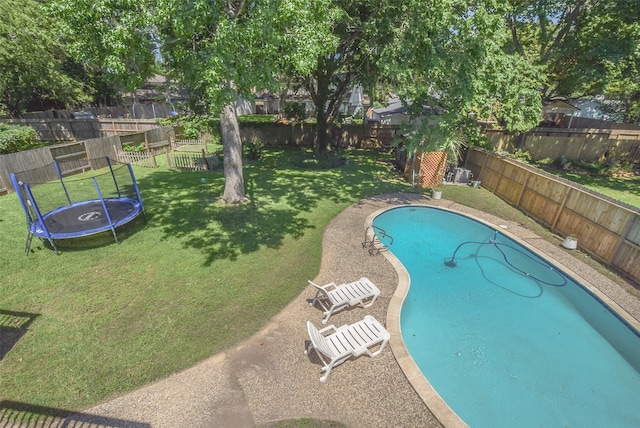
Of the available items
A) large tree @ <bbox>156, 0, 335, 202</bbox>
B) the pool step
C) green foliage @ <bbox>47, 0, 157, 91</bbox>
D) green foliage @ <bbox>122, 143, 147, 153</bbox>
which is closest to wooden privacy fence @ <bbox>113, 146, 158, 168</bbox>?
green foliage @ <bbox>122, 143, 147, 153</bbox>

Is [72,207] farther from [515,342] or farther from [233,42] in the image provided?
[515,342]

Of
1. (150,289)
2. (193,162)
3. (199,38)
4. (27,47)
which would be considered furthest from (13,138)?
(150,289)

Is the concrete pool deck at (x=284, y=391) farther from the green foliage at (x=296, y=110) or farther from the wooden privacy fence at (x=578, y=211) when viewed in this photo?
the green foliage at (x=296, y=110)

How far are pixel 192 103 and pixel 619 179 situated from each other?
25.2m

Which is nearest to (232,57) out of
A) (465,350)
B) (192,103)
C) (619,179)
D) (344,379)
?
(344,379)

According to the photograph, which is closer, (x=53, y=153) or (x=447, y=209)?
(x=447, y=209)

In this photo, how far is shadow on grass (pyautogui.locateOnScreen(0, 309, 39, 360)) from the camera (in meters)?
5.27

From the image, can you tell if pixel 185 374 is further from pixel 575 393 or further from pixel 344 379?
pixel 575 393

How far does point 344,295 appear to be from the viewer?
639 cm

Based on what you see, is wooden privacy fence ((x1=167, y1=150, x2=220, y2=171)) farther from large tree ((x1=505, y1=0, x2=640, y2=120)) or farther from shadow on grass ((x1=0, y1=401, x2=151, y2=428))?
large tree ((x1=505, y1=0, x2=640, y2=120))

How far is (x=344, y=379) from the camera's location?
16.1ft

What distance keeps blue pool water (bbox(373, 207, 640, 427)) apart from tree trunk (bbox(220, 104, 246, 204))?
658 cm

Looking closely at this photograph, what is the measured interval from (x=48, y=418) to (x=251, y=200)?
878 cm

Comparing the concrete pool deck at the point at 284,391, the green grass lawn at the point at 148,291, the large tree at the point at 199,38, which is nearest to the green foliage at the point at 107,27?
the large tree at the point at 199,38
